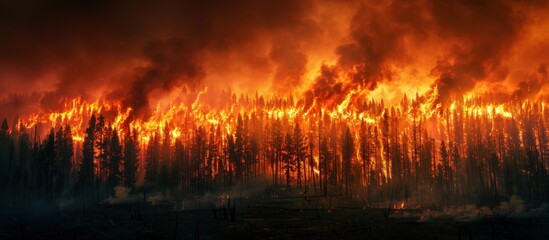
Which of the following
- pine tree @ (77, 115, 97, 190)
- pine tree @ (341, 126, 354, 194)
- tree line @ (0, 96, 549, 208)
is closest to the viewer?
tree line @ (0, 96, 549, 208)

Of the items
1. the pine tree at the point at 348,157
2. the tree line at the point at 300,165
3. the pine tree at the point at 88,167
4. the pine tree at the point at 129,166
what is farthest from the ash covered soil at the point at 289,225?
the pine tree at the point at 129,166

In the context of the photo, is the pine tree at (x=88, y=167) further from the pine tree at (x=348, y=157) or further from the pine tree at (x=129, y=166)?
the pine tree at (x=348, y=157)

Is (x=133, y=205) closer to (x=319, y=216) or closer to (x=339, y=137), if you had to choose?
(x=319, y=216)

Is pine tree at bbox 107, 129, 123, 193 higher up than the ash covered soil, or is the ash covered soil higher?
pine tree at bbox 107, 129, 123, 193

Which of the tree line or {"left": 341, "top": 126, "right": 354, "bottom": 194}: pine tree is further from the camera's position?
{"left": 341, "top": 126, "right": 354, "bottom": 194}: pine tree

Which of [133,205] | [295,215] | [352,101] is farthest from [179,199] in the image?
[352,101]

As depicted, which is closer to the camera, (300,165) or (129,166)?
(300,165)

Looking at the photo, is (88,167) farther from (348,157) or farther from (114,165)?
(348,157)

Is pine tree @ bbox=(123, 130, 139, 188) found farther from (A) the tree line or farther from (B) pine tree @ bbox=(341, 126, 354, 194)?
(B) pine tree @ bbox=(341, 126, 354, 194)

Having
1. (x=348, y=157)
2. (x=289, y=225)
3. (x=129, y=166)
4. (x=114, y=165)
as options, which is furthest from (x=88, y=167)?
(x=289, y=225)

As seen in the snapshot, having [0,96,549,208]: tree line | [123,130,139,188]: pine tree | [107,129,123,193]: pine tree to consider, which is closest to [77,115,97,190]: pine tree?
[0,96,549,208]: tree line

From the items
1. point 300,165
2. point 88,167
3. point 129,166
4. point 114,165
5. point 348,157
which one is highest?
point 114,165

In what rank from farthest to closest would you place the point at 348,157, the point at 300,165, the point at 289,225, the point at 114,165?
the point at 114,165 < the point at 300,165 < the point at 348,157 < the point at 289,225

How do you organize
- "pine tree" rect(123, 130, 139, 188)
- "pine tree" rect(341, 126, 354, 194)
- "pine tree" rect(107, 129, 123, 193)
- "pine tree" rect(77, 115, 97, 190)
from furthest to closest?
"pine tree" rect(123, 130, 139, 188), "pine tree" rect(107, 129, 123, 193), "pine tree" rect(341, 126, 354, 194), "pine tree" rect(77, 115, 97, 190)
